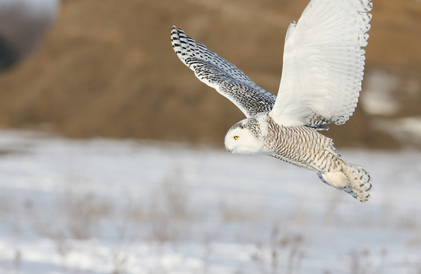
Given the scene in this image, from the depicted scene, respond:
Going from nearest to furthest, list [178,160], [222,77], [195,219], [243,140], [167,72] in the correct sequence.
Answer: [243,140]
[222,77]
[195,219]
[178,160]
[167,72]

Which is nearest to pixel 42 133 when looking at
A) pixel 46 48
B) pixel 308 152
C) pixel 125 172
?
pixel 46 48

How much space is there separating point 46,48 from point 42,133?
7.52 m

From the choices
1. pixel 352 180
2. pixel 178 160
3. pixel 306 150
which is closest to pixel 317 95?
pixel 306 150

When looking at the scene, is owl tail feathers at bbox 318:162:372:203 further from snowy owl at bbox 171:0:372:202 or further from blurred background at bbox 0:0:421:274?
blurred background at bbox 0:0:421:274

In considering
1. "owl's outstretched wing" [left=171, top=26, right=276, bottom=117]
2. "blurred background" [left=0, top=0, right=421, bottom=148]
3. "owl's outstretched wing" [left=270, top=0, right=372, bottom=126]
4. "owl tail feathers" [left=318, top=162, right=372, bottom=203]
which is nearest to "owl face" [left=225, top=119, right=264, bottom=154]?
"owl's outstretched wing" [left=270, top=0, right=372, bottom=126]

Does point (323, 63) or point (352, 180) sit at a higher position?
point (323, 63)

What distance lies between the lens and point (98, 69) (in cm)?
2898

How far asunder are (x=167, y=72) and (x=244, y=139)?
24.3 meters

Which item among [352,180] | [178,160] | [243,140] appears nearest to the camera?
[243,140]

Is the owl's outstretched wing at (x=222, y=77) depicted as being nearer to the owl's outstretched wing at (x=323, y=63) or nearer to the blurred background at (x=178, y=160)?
the owl's outstretched wing at (x=323, y=63)

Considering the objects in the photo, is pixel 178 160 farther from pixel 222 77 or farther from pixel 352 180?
pixel 352 180

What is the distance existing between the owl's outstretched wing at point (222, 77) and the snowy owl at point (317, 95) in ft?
1.31

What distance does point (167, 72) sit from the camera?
26734 mm

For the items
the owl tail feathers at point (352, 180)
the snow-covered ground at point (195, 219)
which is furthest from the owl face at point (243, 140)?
the snow-covered ground at point (195, 219)
